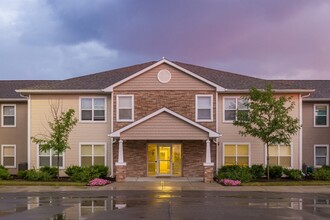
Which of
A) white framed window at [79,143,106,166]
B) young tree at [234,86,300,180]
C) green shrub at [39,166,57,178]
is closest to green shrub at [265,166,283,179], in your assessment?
young tree at [234,86,300,180]

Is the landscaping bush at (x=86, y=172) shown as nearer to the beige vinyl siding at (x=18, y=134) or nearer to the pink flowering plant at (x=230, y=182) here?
the beige vinyl siding at (x=18, y=134)

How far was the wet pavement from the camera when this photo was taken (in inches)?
612

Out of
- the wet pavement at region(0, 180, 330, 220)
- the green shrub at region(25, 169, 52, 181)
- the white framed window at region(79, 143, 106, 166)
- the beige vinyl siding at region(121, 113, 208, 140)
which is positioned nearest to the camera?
the wet pavement at region(0, 180, 330, 220)

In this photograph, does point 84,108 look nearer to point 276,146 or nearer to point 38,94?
Answer: point 38,94

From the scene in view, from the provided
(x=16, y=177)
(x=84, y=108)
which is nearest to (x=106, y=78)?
(x=84, y=108)

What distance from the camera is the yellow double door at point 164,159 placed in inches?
1228

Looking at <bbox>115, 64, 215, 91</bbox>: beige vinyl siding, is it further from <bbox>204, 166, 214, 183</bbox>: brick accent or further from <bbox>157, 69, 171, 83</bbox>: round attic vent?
<bbox>204, 166, 214, 183</bbox>: brick accent

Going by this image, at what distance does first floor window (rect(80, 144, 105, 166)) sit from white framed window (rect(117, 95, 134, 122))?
2.59 m

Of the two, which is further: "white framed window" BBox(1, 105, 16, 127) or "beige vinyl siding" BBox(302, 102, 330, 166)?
"white framed window" BBox(1, 105, 16, 127)

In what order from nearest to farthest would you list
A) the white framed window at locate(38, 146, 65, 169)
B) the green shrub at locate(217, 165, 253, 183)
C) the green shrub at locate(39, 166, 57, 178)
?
the green shrub at locate(217, 165, 253, 183) < the green shrub at locate(39, 166, 57, 178) < the white framed window at locate(38, 146, 65, 169)

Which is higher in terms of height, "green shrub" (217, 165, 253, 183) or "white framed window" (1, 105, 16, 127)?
"white framed window" (1, 105, 16, 127)

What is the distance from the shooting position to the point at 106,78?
3400 centimetres

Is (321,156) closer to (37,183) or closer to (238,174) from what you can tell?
(238,174)

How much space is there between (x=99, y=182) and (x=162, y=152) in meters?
6.34
